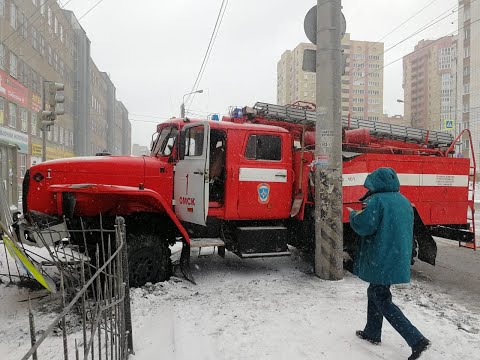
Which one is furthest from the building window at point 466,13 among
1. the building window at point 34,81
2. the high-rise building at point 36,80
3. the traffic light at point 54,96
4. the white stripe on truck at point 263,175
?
the white stripe on truck at point 263,175

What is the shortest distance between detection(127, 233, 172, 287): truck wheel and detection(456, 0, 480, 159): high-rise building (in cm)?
4258

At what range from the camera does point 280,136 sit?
6.64 meters

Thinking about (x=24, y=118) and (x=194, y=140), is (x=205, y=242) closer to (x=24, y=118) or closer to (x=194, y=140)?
(x=194, y=140)

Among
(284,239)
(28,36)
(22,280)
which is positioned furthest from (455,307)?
(28,36)

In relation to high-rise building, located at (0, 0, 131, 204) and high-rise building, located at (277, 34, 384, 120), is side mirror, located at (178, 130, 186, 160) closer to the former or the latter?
high-rise building, located at (0, 0, 131, 204)

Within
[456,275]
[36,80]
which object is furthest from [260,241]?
[36,80]

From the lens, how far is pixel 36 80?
29938mm

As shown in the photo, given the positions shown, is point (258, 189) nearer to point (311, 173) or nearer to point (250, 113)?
point (311, 173)

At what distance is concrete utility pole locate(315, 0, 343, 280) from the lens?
5.95 meters

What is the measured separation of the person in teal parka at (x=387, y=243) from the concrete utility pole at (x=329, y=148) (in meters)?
2.25

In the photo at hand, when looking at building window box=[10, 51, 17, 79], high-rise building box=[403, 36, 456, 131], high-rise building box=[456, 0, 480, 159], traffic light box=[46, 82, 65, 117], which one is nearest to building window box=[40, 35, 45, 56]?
building window box=[10, 51, 17, 79]

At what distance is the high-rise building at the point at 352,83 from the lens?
8281 centimetres

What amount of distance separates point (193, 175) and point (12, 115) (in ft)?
76.6

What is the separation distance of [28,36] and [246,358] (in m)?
31.5
